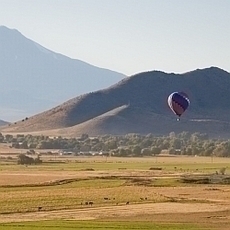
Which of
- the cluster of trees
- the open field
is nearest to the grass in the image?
the open field

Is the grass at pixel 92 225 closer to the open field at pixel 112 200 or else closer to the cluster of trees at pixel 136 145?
the open field at pixel 112 200

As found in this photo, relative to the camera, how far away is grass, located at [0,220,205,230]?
4116 cm

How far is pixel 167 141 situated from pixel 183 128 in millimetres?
40569

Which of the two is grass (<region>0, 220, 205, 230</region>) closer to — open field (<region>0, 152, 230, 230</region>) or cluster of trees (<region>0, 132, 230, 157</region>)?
open field (<region>0, 152, 230, 230</region>)

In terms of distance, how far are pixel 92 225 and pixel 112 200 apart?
579 inches

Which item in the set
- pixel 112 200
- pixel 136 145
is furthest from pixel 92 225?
pixel 136 145

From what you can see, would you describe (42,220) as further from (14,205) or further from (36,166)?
(36,166)

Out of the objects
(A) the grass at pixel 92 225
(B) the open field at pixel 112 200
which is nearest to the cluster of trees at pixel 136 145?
(B) the open field at pixel 112 200

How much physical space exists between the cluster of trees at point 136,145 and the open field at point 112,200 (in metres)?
49.8

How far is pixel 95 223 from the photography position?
43750mm

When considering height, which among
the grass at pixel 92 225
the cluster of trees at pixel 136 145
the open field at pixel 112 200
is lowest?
the grass at pixel 92 225

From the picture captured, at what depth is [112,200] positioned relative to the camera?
57125mm

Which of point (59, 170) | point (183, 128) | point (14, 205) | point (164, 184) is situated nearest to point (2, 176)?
point (59, 170)

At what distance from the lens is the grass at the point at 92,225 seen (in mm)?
41156
